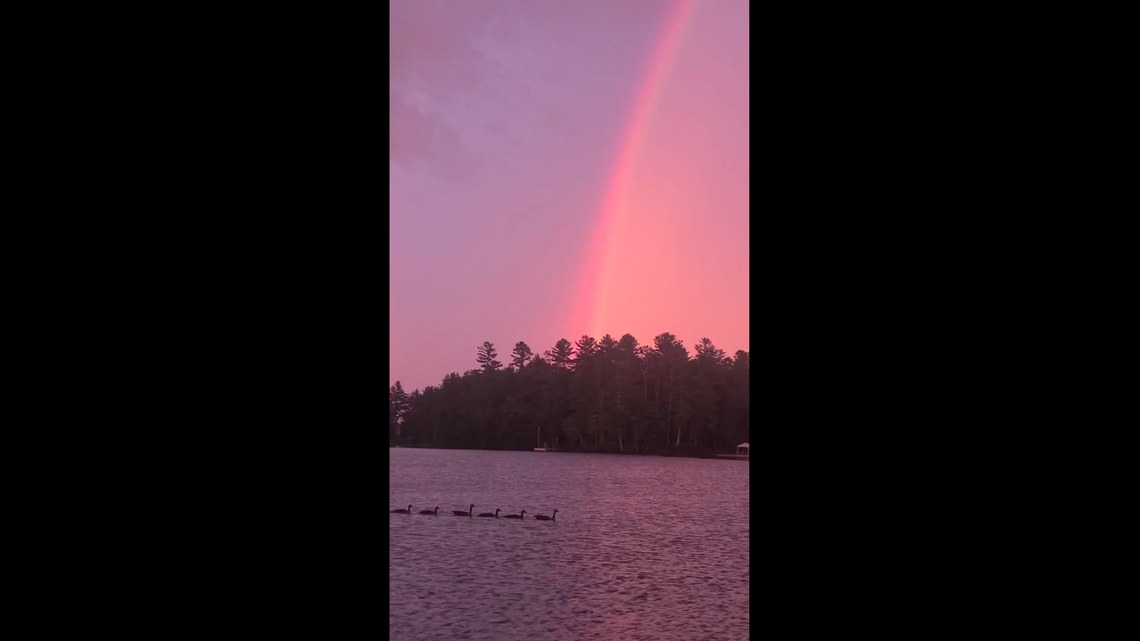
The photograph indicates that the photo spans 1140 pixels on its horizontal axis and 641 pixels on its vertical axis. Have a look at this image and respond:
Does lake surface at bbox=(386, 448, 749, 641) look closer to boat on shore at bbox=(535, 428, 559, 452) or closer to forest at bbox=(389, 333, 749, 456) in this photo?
forest at bbox=(389, 333, 749, 456)

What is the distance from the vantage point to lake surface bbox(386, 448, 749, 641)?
69.6 feet

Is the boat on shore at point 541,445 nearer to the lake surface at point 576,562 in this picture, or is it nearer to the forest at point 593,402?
the forest at point 593,402

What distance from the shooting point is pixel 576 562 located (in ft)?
109

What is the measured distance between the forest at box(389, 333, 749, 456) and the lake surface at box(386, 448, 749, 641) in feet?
67.6

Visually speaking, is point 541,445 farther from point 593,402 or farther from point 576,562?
point 576,562

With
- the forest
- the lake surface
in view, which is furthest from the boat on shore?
the lake surface

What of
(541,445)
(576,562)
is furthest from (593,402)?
(576,562)

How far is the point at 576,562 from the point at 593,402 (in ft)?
222

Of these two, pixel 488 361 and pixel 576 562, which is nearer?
pixel 576 562

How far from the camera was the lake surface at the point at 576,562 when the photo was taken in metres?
21.2

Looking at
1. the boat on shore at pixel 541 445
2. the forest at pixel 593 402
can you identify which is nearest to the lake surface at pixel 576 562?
the forest at pixel 593 402
